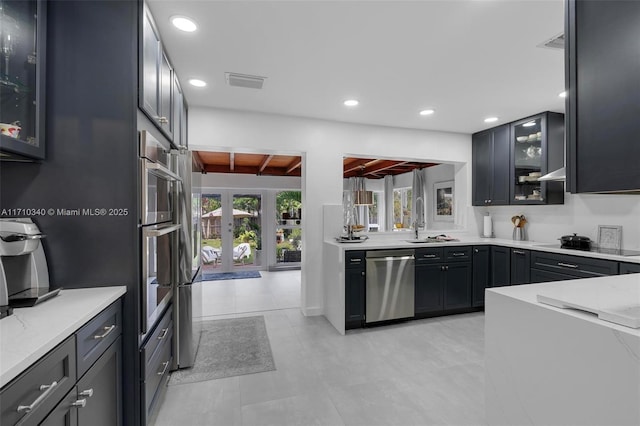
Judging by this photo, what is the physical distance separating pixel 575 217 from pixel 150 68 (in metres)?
4.53

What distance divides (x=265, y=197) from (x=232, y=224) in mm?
987

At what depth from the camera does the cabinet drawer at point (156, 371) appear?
5.52 ft

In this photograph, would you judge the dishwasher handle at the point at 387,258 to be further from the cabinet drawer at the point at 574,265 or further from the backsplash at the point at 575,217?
the backsplash at the point at 575,217

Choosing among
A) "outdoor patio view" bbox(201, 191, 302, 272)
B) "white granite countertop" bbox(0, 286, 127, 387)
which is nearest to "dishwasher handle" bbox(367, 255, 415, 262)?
"white granite countertop" bbox(0, 286, 127, 387)

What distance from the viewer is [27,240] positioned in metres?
1.30

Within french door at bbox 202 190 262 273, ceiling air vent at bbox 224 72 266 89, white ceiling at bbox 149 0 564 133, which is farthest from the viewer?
french door at bbox 202 190 262 273

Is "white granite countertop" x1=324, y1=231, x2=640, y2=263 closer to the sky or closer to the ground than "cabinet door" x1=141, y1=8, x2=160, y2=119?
closer to the ground

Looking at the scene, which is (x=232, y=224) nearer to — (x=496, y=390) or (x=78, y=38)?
(x=78, y=38)

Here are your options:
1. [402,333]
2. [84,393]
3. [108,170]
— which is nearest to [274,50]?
[108,170]

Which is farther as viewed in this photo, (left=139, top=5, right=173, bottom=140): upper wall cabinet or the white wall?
the white wall

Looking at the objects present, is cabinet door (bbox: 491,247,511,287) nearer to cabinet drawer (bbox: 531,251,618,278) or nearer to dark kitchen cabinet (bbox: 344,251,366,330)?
cabinet drawer (bbox: 531,251,618,278)

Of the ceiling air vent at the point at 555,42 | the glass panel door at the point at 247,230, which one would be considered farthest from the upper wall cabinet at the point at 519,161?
the glass panel door at the point at 247,230

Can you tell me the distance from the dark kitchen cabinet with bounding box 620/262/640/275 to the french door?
602 cm

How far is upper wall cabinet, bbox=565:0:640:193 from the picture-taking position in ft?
2.72
